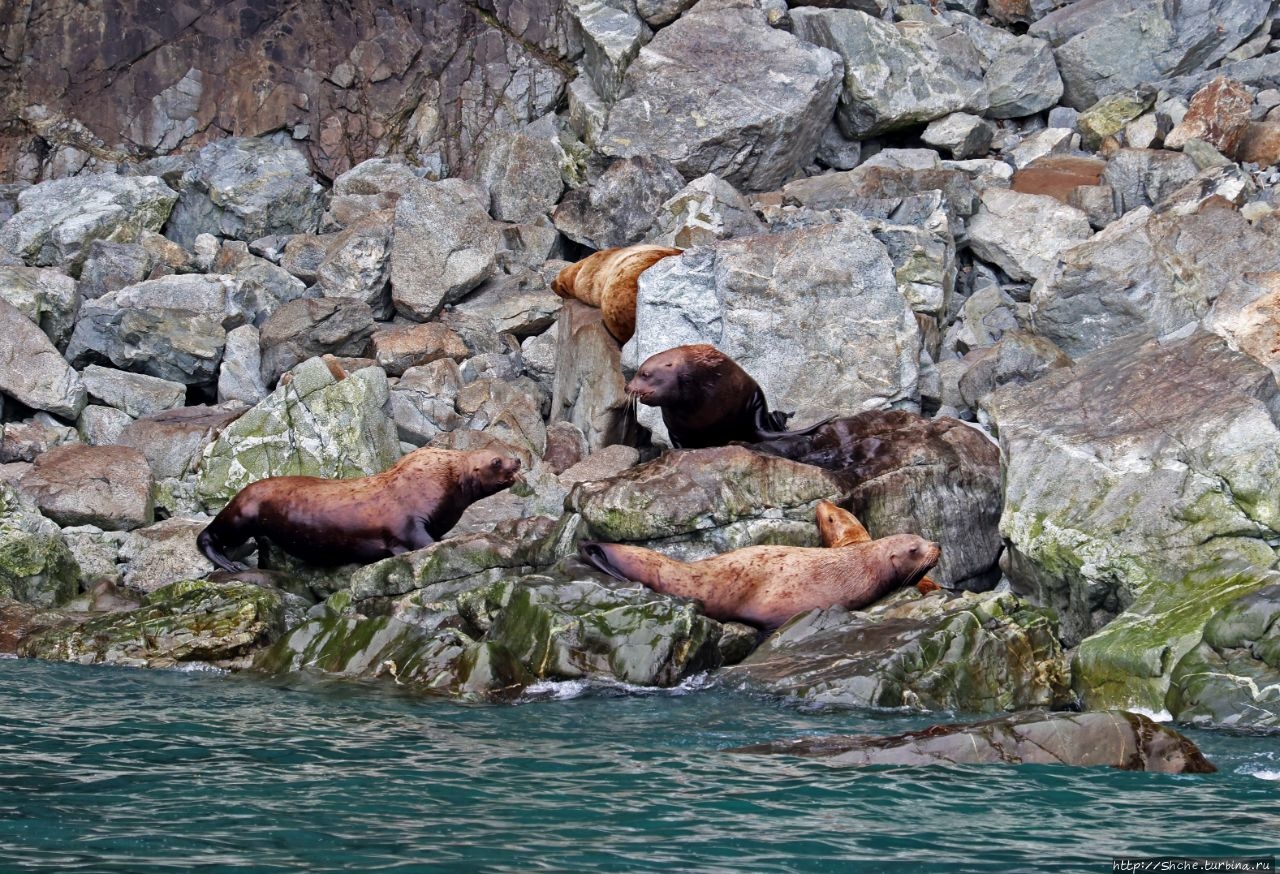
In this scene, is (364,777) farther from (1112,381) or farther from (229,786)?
(1112,381)

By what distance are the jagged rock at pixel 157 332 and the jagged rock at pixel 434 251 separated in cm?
209

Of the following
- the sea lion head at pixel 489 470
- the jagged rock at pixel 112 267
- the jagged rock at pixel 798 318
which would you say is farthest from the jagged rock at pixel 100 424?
the jagged rock at pixel 798 318

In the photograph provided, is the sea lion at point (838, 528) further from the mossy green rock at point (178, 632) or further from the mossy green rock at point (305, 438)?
the mossy green rock at point (305, 438)

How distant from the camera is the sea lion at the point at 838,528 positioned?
8.95 metres

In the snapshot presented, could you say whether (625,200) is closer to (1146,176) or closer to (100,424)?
(1146,176)

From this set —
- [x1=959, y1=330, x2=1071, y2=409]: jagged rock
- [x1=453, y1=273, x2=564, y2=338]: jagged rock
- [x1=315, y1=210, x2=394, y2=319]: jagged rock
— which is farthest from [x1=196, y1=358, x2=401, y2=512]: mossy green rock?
[x1=959, y1=330, x2=1071, y2=409]: jagged rock

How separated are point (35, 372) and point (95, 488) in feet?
9.36

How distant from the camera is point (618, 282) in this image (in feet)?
42.7

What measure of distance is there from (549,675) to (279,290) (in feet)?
34.6

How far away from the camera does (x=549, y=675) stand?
294 inches

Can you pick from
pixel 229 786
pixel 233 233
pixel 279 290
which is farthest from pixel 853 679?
pixel 233 233

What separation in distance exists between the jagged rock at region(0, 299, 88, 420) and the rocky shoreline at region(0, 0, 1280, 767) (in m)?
0.05

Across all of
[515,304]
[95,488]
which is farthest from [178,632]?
[515,304]

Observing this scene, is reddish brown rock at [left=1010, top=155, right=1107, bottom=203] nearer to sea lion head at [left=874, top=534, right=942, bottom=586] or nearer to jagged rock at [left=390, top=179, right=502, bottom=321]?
jagged rock at [left=390, top=179, right=502, bottom=321]
